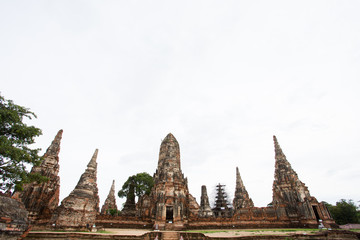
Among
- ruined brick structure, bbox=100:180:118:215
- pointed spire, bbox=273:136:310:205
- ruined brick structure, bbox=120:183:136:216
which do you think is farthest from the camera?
ruined brick structure, bbox=100:180:118:215

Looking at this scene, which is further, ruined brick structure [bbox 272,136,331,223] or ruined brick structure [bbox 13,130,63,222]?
ruined brick structure [bbox 272,136,331,223]

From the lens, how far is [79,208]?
1415cm

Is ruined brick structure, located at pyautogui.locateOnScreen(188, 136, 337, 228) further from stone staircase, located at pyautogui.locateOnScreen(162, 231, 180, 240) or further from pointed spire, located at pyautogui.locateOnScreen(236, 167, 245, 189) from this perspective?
pointed spire, located at pyautogui.locateOnScreen(236, 167, 245, 189)

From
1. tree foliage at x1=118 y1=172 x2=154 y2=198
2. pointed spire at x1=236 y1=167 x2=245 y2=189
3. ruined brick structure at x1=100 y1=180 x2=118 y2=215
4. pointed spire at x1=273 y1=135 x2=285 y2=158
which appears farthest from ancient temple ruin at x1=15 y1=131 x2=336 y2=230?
ruined brick structure at x1=100 y1=180 x2=118 y2=215

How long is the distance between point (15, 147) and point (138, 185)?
2745 centimetres

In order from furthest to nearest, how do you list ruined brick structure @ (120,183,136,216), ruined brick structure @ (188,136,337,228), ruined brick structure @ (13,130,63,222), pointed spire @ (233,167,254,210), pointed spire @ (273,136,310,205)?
pointed spire @ (233,167,254,210)
ruined brick structure @ (120,183,136,216)
pointed spire @ (273,136,310,205)
ruined brick structure @ (188,136,337,228)
ruined brick structure @ (13,130,63,222)

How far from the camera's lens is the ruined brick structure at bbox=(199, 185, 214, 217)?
2905cm

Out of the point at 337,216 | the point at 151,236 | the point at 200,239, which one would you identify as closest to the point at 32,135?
the point at 151,236

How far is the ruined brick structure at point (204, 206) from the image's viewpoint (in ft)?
95.3

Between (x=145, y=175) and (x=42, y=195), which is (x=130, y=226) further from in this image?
(x=145, y=175)

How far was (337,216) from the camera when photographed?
33094 mm

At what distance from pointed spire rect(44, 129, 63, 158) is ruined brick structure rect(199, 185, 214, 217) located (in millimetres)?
22838

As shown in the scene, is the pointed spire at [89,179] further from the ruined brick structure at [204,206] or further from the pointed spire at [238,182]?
the pointed spire at [238,182]

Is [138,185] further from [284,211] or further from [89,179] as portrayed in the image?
[284,211]
